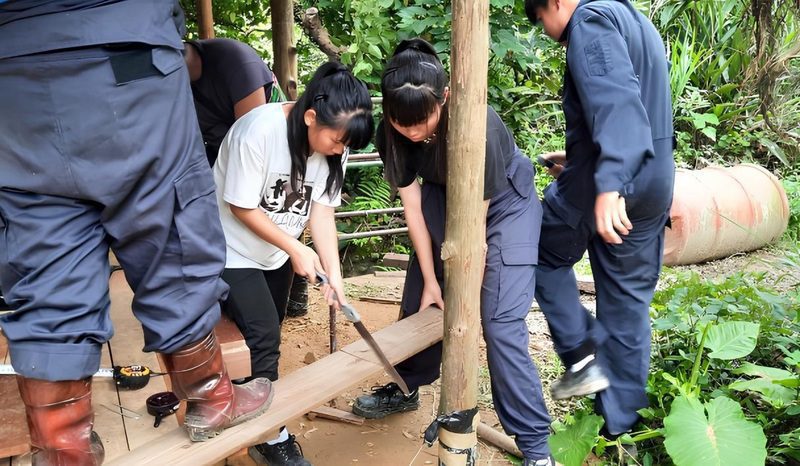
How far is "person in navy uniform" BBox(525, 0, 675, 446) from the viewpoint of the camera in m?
2.43

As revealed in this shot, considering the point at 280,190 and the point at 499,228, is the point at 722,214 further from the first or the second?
the point at 280,190

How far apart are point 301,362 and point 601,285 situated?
6.59 ft

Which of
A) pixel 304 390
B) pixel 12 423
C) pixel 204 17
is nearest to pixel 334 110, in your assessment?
pixel 304 390

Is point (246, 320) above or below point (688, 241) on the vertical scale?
above

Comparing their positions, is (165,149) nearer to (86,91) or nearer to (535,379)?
(86,91)

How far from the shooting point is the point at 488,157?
8.02 feet

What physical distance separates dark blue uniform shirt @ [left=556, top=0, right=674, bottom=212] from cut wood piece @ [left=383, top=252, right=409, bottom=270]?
3.24 meters

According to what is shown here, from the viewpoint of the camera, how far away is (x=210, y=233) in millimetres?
1771

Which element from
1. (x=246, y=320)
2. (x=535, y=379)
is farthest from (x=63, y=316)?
(x=535, y=379)

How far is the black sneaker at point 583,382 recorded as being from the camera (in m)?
2.92

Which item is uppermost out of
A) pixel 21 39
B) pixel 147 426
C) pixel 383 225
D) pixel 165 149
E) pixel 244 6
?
pixel 21 39

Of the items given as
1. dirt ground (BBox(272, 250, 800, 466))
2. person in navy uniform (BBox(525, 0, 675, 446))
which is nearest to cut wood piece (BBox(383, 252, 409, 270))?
dirt ground (BBox(272, 250, 800, 466))

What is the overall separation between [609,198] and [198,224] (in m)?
1.45

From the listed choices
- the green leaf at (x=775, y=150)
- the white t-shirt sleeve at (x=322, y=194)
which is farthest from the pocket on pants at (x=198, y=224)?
the green leaf at (x=775, y=150)
